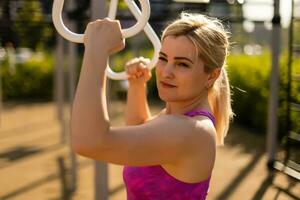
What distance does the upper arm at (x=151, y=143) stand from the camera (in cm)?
127

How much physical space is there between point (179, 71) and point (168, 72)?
30mm

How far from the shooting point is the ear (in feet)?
4.92

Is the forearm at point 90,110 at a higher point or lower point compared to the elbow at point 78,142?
higher

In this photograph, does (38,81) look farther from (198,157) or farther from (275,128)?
(198,157)

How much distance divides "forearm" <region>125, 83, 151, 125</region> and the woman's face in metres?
0.45

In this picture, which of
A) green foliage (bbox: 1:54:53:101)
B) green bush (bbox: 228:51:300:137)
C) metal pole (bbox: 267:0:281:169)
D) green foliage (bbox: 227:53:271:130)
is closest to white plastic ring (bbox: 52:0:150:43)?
metal pole (bbox: 267:0:281:169)

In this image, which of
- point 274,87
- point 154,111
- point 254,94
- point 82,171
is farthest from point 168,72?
point 154,111

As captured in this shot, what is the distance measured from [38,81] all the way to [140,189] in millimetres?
12570

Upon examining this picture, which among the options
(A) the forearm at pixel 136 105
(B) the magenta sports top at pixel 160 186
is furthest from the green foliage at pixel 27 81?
(B) the magenta sports top at pixel 160 186

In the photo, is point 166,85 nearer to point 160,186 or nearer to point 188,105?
point 188,105

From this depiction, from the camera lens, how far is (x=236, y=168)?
596cm

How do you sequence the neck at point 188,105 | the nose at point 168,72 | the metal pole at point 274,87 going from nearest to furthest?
the nose at point 168,72, the neck at point 188,105, the metal pole at point 274,87

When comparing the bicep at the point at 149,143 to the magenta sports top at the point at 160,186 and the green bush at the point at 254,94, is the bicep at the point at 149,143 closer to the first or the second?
the magenta sports top at the point at 160,186

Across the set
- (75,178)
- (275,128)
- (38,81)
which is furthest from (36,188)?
(38,81)
